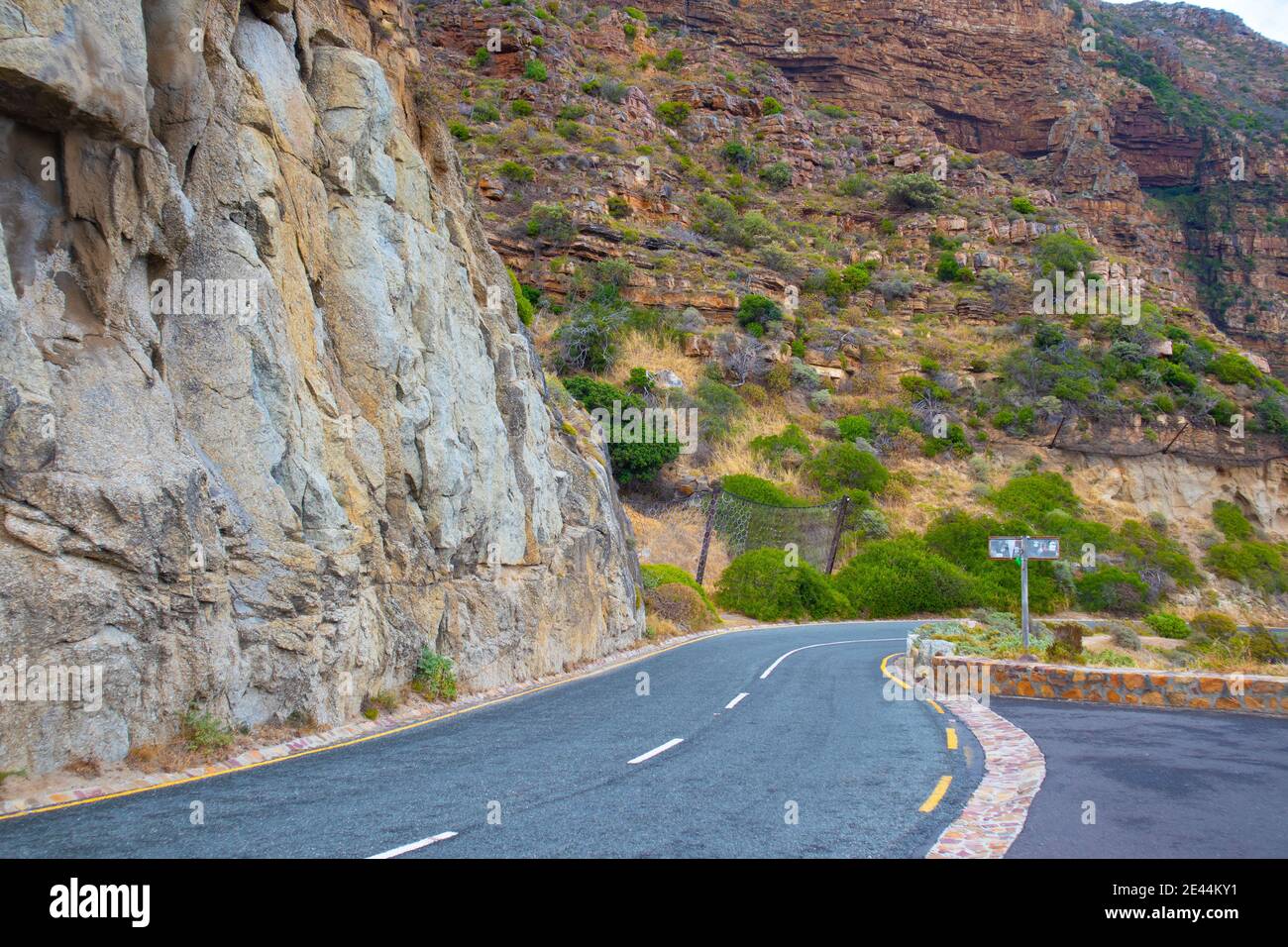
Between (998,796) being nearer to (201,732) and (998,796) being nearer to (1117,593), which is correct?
(201,732)

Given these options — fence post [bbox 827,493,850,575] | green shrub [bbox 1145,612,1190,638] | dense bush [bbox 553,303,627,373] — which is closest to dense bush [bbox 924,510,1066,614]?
fence post [bbox 827,493,850,575]

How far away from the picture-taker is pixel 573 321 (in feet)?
160

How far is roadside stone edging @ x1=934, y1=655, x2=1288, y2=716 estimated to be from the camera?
12398mm

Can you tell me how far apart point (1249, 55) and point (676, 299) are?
107 metres

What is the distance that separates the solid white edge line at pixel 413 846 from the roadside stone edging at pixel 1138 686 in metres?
11.8

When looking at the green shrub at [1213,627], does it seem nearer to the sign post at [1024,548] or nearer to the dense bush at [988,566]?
the dense bush at [988,566]

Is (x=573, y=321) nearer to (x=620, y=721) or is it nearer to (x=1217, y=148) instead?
(x=620, y=721)

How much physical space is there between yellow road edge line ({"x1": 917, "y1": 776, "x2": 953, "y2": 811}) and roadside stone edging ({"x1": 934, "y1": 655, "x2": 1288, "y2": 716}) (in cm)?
698

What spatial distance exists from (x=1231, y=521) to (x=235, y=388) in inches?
2142

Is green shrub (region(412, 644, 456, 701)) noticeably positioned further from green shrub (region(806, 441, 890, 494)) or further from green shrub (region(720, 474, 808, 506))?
green shrub (region(806, 441, 890, 494))

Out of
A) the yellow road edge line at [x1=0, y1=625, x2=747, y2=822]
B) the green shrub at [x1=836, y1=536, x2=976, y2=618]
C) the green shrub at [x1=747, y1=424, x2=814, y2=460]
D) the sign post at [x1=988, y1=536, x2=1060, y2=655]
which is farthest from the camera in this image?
the green shrub at [x1=747, y1=424, x2=814, y2=460]

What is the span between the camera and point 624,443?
4278 centimetres

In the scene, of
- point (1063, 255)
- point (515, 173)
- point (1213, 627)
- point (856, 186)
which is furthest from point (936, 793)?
point (856, 186)

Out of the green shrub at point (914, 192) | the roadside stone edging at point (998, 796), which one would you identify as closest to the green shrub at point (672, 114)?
the green shrub at point (914, 192)
